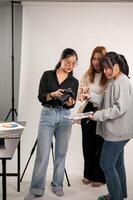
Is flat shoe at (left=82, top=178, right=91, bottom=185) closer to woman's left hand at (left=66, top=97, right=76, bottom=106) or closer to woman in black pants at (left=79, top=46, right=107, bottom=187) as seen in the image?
woman in black pants at (left=79, top=46, right=107, bottom=187)

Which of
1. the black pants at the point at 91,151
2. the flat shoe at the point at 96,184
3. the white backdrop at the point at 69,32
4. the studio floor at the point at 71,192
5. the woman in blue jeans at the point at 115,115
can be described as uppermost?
the white backdrop at the point at 69,32

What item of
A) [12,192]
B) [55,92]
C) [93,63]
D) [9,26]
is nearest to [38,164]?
[12,192]

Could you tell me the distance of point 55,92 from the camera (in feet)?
8.67

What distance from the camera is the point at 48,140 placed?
111 inches

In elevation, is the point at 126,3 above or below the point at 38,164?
above

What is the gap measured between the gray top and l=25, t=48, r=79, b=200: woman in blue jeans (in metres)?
0.41

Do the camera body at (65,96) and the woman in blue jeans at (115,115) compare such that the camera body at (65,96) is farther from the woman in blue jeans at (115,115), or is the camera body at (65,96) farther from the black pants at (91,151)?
the black pants at (91,151)

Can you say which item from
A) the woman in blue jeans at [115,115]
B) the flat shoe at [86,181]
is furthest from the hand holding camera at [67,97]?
the flat shoe at [86,181]

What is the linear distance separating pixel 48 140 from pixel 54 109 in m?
0.29

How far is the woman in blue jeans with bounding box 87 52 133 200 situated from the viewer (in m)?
2.36

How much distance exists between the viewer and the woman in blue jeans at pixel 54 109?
8.94 feet

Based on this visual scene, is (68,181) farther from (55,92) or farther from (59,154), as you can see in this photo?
(55,92)

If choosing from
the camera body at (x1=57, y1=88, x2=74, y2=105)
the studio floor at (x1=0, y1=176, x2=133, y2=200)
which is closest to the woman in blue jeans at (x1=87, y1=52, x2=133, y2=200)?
the camera body at (x1=57, y1=88, x2=74, y2=105)

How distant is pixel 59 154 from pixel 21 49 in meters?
1.38
